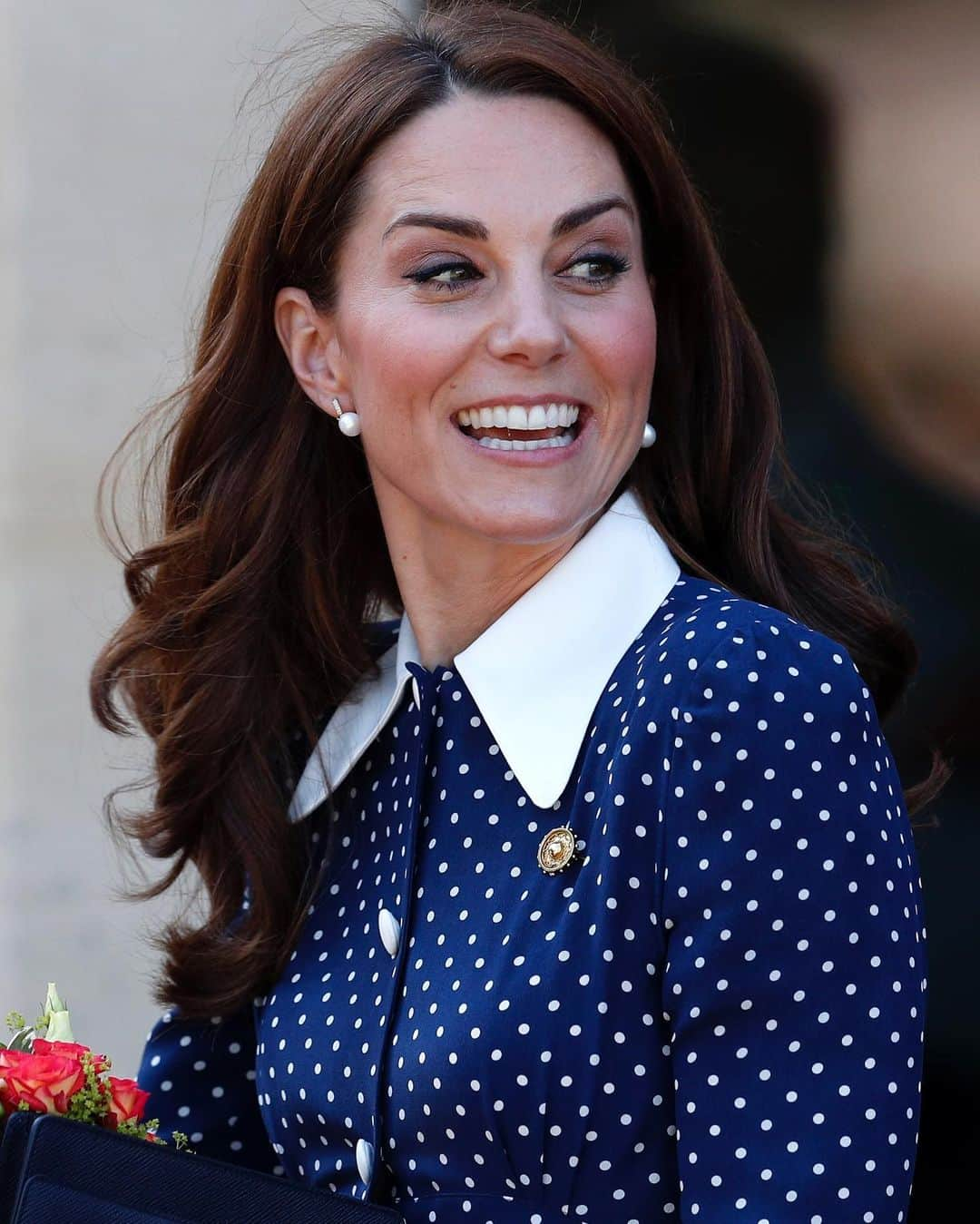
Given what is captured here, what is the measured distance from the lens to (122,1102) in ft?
6.35

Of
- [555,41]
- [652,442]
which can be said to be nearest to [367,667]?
[652,442]

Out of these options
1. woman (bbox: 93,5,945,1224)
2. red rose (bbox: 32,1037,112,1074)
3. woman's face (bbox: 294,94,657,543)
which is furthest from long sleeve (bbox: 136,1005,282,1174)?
woman's face (bbox: 294,94,657,543)

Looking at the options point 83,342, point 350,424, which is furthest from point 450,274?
point 83,342

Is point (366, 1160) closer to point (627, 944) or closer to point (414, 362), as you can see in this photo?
point (627, 944)

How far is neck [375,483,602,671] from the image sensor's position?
2133mm

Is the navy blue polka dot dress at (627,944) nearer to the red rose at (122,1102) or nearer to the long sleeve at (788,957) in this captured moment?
the long sleeve at (788,957)

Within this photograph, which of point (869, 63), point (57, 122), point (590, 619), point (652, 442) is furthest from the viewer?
point (57, 122)

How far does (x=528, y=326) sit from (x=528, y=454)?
0.47ft

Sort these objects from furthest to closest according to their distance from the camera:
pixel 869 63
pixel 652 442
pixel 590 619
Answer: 1. pixel 869 63
2. pixel 652 442
3. pixel 590 619

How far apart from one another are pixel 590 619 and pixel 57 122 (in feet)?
6.96

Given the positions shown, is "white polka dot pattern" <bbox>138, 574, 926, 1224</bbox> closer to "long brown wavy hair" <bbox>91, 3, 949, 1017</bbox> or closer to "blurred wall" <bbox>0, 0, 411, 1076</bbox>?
"long brown wavy hair" <bbox>91, 3, 949, 1017</bbox>

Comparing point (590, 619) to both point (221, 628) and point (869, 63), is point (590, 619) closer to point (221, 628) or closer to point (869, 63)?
point (221, 628)

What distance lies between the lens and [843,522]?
9.95 ft

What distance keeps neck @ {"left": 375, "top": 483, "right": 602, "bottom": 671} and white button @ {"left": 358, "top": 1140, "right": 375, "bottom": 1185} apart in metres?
0.57
